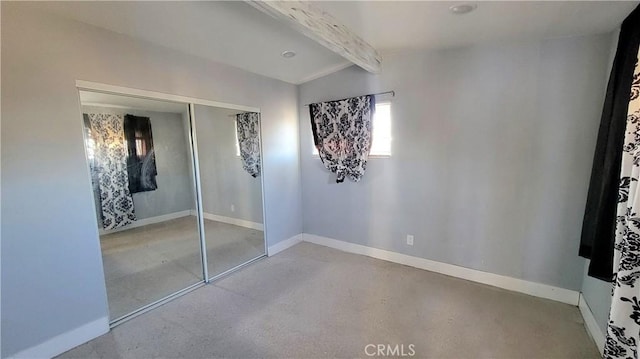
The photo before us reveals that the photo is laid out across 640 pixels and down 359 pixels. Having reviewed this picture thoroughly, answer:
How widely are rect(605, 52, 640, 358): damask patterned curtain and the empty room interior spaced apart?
0.01 m

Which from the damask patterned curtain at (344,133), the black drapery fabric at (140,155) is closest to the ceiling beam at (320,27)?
the damask patterned curtain at (344,133)

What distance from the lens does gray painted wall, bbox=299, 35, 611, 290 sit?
2.31 m

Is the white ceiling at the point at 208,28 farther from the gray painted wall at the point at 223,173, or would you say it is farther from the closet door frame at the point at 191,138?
the gray painted wall at the point at 223,173

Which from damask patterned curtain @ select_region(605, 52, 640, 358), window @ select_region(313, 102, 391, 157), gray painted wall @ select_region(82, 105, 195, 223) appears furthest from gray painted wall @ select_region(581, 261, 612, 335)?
gray painted wall @ select_region(82, 105, 195, 223)

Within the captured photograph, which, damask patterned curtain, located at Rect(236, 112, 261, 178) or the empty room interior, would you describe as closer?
the empty room interior

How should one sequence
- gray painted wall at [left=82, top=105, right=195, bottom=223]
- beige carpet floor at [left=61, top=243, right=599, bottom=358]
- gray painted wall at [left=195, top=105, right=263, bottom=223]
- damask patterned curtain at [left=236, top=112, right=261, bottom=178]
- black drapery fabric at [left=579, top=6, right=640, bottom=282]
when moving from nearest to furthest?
black drapery fabric at [left=579, top=6, right=640, bottom=282], beige carpet floor at [left=61, top=243, right=599, bottom=358], gray painted wall at [left=82, top=105, right=195, bottom=223], gray painted wall at [left=195, top=105, right=263, bottom=223], damask patterned curtain at [left=236, top=112, right=261, bottom=178]

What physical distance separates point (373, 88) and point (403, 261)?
2.11m

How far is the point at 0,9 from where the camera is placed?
1.64m

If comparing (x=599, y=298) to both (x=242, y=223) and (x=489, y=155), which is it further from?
(x=242, y=223)

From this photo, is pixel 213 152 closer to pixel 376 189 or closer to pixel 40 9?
pixel 40 9

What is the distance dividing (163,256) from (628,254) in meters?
4.03

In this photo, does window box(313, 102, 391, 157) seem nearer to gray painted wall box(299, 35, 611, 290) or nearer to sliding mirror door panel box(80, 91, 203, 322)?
gray painted wall box(299, 35, 611, 290)

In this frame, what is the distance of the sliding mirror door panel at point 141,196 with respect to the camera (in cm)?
238

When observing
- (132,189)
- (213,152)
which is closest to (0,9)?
(132,189)
